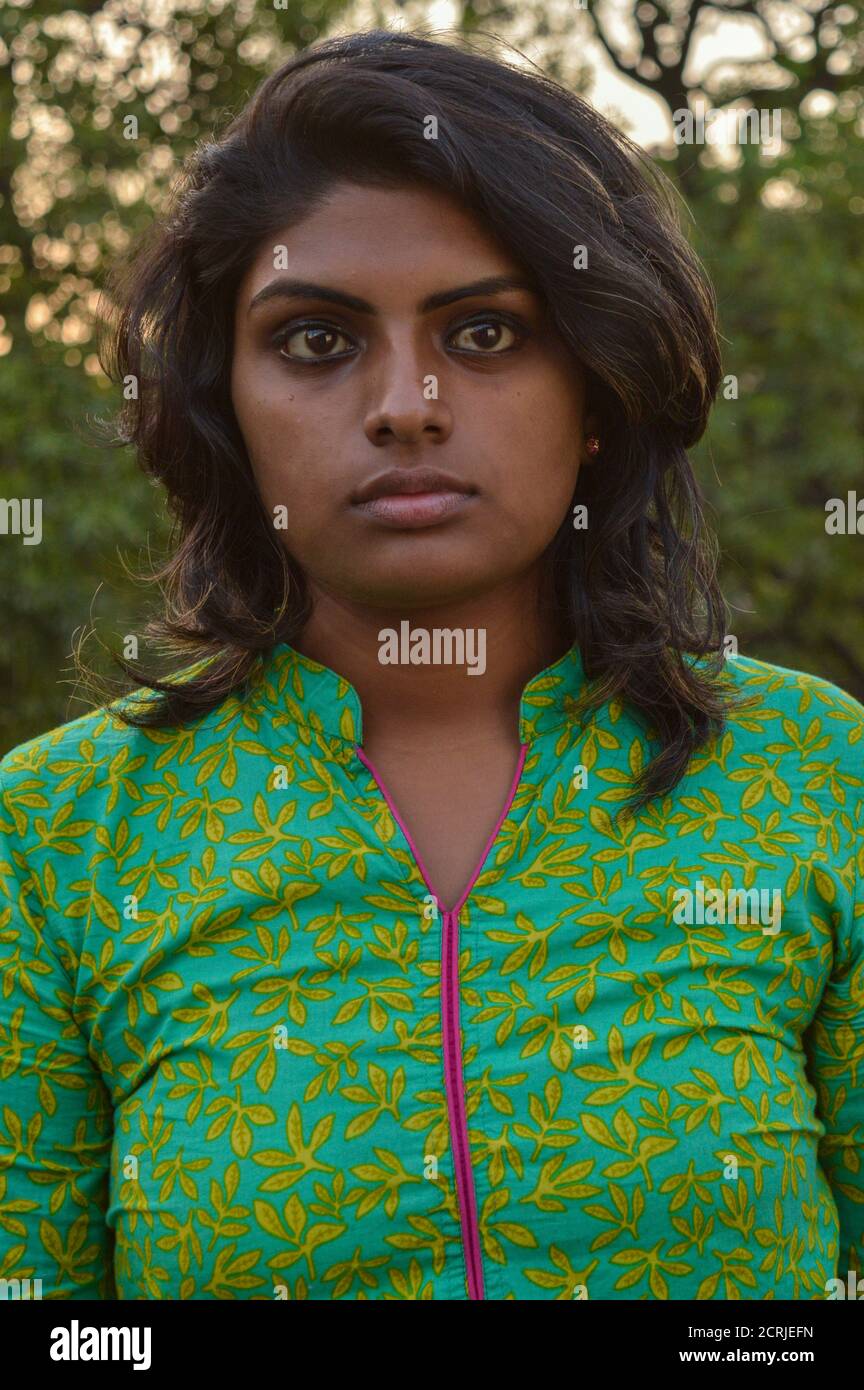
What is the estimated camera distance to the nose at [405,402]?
1.76 metres

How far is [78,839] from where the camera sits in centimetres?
186

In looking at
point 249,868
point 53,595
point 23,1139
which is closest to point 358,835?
point 249,868

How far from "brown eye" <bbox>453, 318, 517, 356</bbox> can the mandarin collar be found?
38 cm

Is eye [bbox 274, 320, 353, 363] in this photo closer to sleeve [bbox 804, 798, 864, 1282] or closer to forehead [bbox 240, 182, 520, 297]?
forehead [bbox 240, 182, 520, 297]

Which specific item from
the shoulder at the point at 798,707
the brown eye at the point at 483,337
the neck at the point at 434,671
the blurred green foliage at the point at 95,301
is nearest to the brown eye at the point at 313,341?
the brown eye at the point at 483,337

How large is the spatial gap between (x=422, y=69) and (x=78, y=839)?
94 centimetres

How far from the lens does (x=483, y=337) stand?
1.84 meters

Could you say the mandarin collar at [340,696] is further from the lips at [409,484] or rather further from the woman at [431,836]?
the lips at [409,484]

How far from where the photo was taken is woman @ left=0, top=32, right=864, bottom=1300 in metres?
1.70

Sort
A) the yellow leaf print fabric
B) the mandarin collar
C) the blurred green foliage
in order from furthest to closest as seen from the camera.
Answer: the blurred green foliage, the mandarin collar, the yellow leaf print fabric

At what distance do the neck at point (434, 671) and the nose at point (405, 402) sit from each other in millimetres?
245

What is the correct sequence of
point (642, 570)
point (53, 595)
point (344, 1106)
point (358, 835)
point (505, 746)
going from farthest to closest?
point (53, 595) < point (642, 570) < point (505, 746) < point (358, 835) < point (344, 1106)

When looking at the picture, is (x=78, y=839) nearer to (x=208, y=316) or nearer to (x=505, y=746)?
(x=505, y=746)

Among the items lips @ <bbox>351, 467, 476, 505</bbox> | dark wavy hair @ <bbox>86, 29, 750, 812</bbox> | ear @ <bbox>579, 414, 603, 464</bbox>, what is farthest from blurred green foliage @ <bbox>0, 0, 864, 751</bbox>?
lips @ <bbox>351, 467, 476, 505</bbox>
